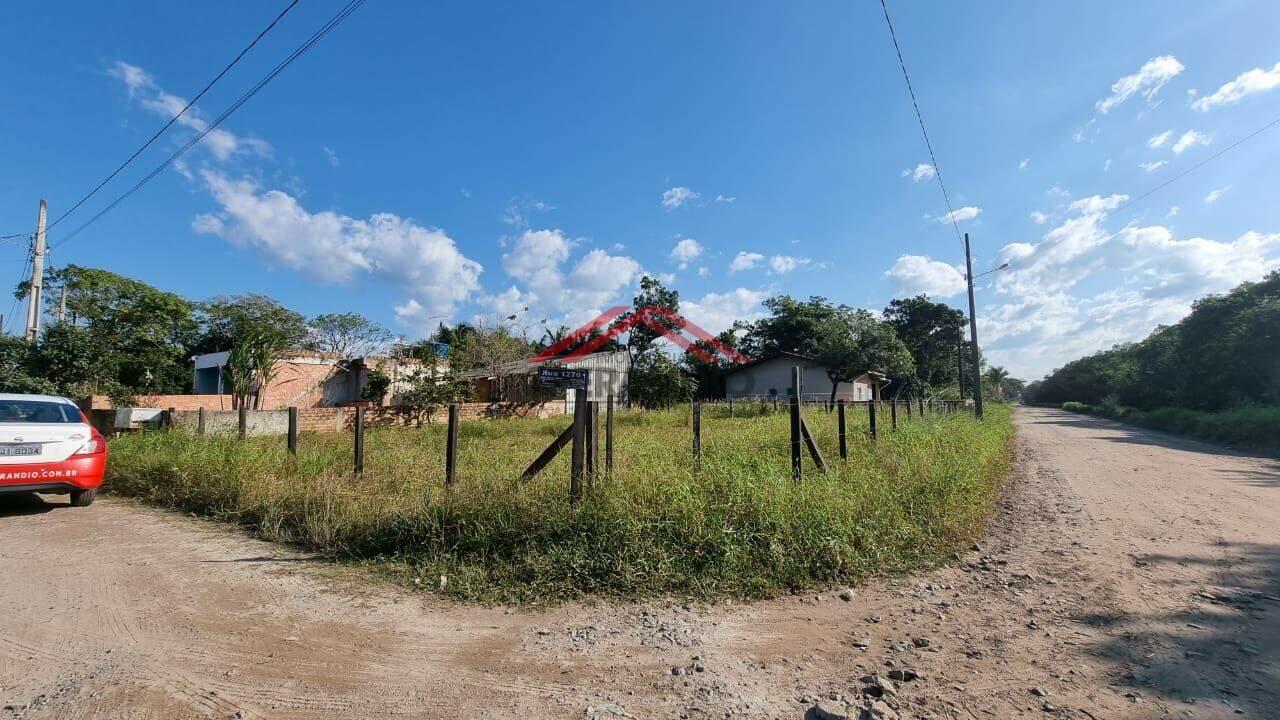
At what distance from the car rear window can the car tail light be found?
0.35 metres

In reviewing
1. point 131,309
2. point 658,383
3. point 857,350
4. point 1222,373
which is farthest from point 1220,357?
point 131,309

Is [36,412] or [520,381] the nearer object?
[36,412]

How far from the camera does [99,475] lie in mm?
5848

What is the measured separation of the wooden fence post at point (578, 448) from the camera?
14.3 feet

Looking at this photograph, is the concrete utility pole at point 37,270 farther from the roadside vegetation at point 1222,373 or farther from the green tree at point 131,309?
the roadside vegetation at point 1222,373

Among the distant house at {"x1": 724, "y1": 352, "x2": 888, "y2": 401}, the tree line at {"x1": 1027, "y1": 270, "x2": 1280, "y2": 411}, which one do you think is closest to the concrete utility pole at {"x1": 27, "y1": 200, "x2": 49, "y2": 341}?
the distant house at {"x1": 724, "y1": 352, "x2": 888, "y2": 401}

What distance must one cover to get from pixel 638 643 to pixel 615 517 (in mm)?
1152

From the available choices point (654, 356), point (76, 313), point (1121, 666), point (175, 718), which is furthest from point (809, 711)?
point (76, 313)

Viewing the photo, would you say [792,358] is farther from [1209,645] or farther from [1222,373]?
[1209,645]

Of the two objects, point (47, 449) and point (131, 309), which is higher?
point (131, 309)

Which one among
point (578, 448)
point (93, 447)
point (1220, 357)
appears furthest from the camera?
point (1220, 357)

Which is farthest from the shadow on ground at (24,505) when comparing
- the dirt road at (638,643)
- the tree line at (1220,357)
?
the tree line at (1220,357)

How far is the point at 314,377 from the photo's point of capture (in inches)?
886

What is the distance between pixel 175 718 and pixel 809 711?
2.60 meters
